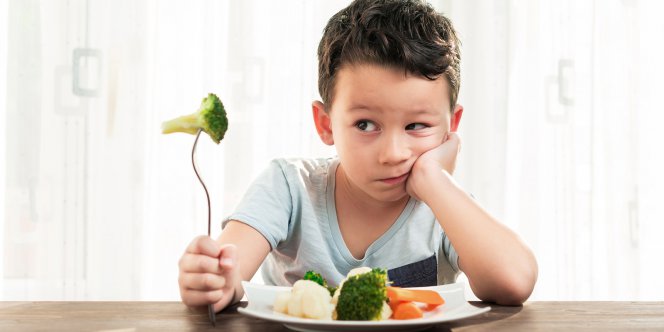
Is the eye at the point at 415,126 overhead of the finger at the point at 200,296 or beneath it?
overhead

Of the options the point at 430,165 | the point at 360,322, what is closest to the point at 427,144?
the point at 430,165

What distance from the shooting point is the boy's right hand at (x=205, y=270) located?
0.88 metres

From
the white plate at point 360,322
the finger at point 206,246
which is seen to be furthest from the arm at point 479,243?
the finger at point 206,246

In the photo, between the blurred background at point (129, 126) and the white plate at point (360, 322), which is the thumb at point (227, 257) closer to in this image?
the white plate at point (360, 322)

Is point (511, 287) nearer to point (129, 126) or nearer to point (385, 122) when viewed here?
point (385, 122)

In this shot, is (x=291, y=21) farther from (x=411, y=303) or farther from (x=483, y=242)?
(x=411, y=303)

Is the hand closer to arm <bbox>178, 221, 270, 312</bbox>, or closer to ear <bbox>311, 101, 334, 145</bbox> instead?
ear <bbox>311, 101, 334, 145</bbox>

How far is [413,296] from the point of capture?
0.82 meters

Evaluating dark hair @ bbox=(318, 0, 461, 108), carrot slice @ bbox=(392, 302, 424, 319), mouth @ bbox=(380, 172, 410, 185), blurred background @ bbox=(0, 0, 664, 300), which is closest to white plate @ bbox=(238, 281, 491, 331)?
carrot slice @ bbox=(392, 302, 424, 319)

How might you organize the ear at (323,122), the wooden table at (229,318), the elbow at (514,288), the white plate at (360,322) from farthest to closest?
the ear at (323,122) → the elbow at (514,288) → the wooden table at (229,318) → the white plate at (360,322)

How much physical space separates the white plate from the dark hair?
43cm

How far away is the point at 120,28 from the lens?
2.37 m

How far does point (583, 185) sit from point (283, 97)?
112 centimetres

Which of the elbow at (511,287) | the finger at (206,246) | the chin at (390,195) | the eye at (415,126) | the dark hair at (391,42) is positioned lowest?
the elbow at (511,287)
